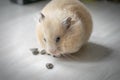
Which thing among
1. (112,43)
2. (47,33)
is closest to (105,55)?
(112,43)

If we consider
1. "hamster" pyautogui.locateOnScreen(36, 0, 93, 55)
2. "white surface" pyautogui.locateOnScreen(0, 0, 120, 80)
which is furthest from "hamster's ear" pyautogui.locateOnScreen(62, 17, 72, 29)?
"white surface" pyautogui.locateOnScreen(0, 0, 120, 80)

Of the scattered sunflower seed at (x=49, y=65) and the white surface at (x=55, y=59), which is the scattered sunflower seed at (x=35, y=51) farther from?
the scattered sunflower seed at (x=49, y=65)

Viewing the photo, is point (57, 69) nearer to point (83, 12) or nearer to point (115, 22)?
point (83, 12)

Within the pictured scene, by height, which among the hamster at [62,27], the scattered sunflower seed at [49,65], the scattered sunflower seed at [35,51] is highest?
the hamster at [62,27]

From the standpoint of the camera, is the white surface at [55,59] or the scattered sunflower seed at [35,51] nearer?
the white surface at [55,59]

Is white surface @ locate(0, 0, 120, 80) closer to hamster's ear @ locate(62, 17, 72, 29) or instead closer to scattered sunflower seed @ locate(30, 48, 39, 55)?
scattered sunflower seed @ locate(30, 48, 39, 55)

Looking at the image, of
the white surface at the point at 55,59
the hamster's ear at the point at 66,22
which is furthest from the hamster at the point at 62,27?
the white surface at the point at 55,59

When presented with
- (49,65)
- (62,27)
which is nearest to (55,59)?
(49,65)
